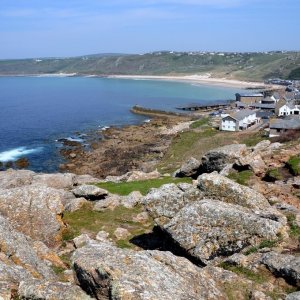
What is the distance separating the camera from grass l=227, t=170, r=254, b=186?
26.8 metres

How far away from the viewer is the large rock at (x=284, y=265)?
12328 millimetres

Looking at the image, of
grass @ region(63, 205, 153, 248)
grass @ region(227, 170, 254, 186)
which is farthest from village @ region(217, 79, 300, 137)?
grass @ region(63, 205, 153, 248)

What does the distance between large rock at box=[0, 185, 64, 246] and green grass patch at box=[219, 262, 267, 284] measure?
8.20 metres

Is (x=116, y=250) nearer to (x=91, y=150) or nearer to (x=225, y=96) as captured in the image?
(x=91, y=150)

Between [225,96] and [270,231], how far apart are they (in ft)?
531

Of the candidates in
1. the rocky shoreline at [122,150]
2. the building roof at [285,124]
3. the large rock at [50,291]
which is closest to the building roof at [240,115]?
the rocky shoreline at [122,150]

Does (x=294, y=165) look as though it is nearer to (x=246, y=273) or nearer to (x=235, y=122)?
(x=246, y=273)

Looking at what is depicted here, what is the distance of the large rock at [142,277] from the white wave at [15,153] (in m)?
63.3

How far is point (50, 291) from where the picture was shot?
953 cm

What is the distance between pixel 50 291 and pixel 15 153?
6862cm

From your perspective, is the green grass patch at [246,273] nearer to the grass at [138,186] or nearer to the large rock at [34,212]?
the large rock at [34,212]

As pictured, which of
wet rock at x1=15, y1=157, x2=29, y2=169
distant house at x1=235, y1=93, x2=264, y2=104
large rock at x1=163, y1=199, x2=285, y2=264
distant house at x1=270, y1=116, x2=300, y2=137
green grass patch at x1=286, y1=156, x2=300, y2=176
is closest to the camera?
large rock at x1=163, y1=199, x2=285, y2=264

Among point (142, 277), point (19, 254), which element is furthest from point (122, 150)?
point (142, 277)

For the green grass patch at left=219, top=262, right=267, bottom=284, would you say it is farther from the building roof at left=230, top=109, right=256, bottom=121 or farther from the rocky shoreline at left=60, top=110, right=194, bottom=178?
the building roof at left=230, top=109, right=256, bottom=121
